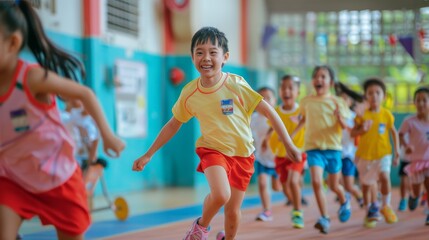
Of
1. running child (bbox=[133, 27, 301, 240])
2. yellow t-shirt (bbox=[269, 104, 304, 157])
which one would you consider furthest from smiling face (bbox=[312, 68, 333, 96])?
running child (bbox=[133, 27, 301, 240])

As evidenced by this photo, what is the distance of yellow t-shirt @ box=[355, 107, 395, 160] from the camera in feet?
25.2

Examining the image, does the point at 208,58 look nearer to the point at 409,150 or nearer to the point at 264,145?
the point at 264,145

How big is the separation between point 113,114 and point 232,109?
652 cm

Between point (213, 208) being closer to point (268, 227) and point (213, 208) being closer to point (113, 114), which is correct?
point (268, 227)

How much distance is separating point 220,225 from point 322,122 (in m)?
1.48

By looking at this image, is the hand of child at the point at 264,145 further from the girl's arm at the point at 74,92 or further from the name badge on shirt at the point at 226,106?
the girl's arm at the point at 74,92

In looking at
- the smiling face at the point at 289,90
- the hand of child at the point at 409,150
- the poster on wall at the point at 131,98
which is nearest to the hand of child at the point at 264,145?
the smiling face at the point at 289,90

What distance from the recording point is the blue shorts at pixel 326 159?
23.1 feet

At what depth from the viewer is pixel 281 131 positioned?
4.95 m

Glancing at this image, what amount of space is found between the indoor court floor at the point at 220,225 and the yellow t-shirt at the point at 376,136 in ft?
2.40

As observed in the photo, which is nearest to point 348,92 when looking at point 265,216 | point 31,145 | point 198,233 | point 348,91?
point 348,91

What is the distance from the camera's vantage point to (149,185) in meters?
12.6

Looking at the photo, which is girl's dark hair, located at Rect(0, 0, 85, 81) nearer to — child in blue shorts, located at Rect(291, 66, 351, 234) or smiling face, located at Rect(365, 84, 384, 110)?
child in blue shorts, located at Rect(291, 66, 351, 234)

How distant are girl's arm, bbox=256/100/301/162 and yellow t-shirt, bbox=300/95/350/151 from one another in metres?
2.22
